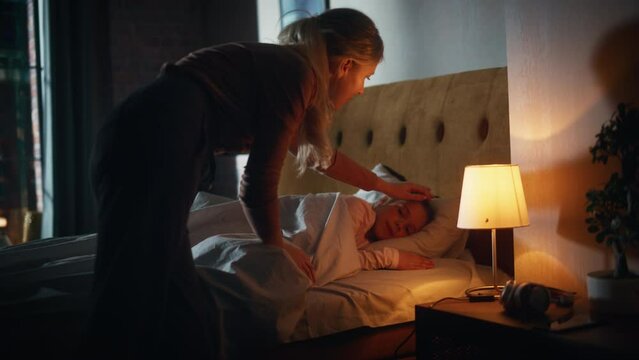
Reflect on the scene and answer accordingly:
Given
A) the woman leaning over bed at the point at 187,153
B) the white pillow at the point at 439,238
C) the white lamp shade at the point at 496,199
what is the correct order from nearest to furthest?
the woman leaning over bed at the point at 187,153, the white lamp shade at the point at 496,199, the white pillow at the point at 439,238

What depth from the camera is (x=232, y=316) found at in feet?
6.26

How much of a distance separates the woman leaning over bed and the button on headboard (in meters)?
0.81

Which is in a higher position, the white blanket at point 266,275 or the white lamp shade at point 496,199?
the white lamp shade at point 496,199

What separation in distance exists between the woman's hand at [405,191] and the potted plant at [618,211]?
0.82m

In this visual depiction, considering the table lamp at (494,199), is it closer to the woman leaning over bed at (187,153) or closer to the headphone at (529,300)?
the headphone at (529,300)

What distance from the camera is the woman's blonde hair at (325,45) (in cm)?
190

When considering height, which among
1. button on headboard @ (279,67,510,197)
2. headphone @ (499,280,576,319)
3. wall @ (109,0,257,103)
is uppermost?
wall @ (109,0,257,103)

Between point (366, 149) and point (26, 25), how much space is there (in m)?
2.63

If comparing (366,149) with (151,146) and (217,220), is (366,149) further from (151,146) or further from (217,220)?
(151,146)

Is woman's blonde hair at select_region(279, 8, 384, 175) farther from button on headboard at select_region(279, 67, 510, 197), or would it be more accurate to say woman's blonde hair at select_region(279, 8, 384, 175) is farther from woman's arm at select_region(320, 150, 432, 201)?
button on headboard at select_region(279, 67, 510, 197)

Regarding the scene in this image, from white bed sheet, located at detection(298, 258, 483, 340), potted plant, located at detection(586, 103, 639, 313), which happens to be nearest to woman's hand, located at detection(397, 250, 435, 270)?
white bed sheet, located at detection(298, 258, 483, 340)

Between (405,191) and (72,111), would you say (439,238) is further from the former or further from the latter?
(72,111)

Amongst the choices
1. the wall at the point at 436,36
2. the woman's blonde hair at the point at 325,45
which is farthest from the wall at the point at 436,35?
the woman's blonde hair at the point at 325,45

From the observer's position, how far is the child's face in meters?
2.62
